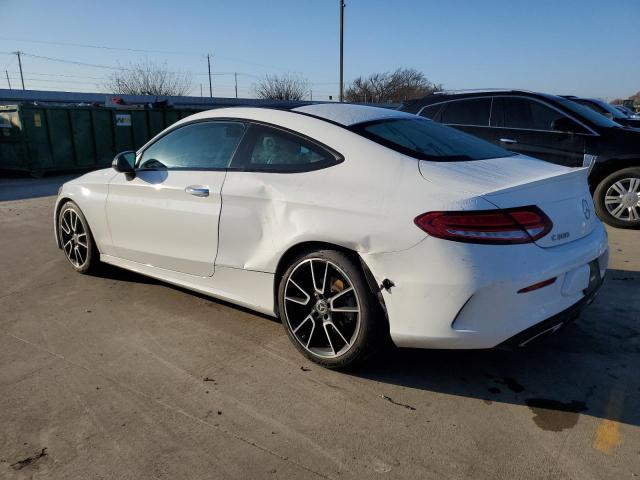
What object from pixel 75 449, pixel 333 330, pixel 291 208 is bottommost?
pixel 75 449

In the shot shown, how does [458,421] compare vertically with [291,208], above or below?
below

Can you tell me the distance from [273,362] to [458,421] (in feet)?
3.75

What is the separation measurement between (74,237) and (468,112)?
5402mm

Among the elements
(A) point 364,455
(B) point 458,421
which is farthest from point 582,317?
(A) point 364,455

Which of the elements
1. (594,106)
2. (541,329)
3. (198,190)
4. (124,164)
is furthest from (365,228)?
(594,106)

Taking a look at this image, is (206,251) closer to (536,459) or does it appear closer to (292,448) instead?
(292,448)

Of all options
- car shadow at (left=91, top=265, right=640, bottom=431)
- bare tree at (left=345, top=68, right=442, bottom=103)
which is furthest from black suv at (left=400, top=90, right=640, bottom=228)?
bare tree at (left=345, top=68, right=442, bottom=103)

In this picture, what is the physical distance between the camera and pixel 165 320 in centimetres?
372

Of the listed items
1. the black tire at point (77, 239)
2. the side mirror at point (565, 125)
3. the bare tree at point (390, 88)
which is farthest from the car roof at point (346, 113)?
the bare tree at point (390, 88)

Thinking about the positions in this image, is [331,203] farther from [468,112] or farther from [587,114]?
[587,114]

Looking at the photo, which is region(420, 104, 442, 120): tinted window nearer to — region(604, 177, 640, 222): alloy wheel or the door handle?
region(604, 177, 640, 222): alloy wheel

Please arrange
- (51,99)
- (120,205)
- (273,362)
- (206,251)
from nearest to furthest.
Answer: (273,362), (206,251), (120,205), (51,99)

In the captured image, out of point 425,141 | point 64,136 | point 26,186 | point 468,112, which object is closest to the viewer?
point 425,141

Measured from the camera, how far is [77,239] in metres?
4.66
